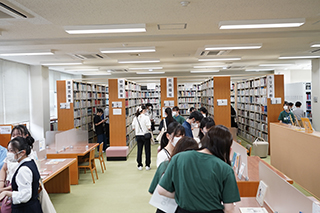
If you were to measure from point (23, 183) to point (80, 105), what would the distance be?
291 inches

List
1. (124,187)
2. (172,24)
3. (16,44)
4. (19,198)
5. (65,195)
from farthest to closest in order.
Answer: (16,44) < (124,187) < (65,195) < (172,24) < (19,198)

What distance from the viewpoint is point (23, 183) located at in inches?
111

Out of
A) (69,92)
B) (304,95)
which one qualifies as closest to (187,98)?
(304,95)

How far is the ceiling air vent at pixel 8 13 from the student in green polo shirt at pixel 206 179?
3515 mm

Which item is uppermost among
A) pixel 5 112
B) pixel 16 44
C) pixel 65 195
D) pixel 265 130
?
pixel 16 44

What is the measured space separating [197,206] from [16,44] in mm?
6059

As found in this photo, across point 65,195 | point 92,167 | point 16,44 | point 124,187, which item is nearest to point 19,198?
point 65,195

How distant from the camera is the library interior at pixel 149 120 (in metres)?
2.25

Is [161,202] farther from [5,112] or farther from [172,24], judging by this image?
[5,112]

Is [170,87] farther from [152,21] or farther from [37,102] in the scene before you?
[37,102]

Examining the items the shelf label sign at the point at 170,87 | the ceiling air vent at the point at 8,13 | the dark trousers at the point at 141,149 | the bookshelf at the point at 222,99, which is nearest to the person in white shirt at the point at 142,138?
the dark trousers at the point at 141,149

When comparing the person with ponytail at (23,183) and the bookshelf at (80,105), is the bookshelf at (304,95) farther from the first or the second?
the person with ponytail at (23,183)

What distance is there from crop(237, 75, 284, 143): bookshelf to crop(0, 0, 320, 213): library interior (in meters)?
0.05

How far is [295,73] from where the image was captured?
1481 centimetres
